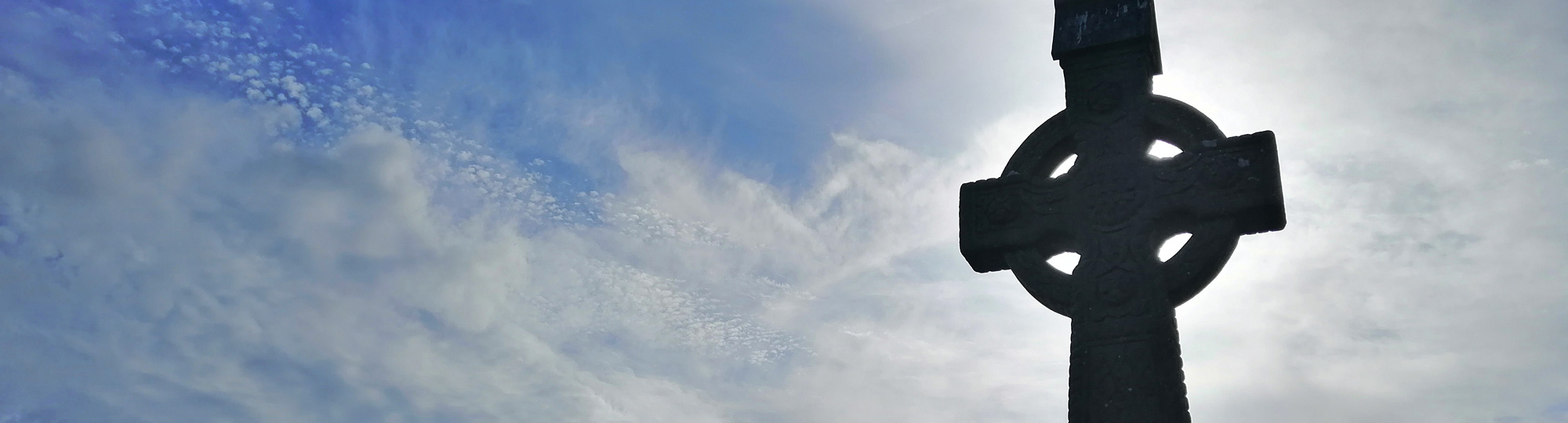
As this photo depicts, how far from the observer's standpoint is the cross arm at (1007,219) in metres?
5.58

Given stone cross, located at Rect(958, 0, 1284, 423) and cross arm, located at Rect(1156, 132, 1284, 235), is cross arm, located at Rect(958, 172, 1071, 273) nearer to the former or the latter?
stone cross, located at Rect(958, 0, 1284, 423)

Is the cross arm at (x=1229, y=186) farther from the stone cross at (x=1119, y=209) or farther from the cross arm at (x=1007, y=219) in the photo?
the cross arm at (x=1007, y=219)

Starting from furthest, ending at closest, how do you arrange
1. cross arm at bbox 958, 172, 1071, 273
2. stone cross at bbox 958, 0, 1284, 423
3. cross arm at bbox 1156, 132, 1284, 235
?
cross arm at bbox 958, 172, 1071, 273 → cross arm at bbox 1156, 132, 1284, 235 → stone cross at bbox 958, 0, 1284, 423

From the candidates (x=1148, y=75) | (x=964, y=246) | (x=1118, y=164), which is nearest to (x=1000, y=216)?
(x=964, y=246)

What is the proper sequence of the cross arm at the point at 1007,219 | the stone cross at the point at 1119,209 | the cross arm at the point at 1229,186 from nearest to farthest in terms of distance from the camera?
the stone cross at the point at 1119,209
the cross arm at the point at 1229,186
the cross arm at the point at 1007,219

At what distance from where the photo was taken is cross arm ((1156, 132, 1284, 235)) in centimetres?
511

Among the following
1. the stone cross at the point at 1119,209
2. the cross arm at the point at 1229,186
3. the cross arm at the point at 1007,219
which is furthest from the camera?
the cross arm at the point at 1007,219

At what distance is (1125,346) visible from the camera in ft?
16.3

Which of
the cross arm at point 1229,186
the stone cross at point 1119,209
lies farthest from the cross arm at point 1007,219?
the cross arm at point 1229,186

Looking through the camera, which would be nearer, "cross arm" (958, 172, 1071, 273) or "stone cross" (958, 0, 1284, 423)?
"stone cross" (958, 0, 1284, 423)

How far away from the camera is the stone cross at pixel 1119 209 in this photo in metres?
4.93

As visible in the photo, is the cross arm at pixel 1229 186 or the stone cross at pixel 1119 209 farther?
the cross arm at pixel 1229 186

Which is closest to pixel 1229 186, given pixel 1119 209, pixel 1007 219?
pixel 1119 209

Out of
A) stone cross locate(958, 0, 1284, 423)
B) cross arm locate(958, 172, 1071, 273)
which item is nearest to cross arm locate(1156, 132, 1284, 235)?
stone cross locate(958, 0, 1284, 423)
